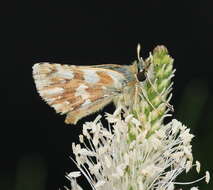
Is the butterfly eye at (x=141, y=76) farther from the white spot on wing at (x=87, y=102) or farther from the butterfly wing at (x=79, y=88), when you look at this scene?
the white spot on wing at (x=87, y=102)

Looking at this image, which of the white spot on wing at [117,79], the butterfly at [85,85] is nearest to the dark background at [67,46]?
the butterfly at [85,85]

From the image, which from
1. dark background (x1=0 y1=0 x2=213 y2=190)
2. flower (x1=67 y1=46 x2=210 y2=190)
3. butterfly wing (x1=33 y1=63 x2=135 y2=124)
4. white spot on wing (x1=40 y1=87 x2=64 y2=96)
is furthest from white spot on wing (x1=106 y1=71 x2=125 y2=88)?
dark background (x1=0 y1=0 x2=213 y2=190)

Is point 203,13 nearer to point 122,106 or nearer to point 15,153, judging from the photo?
point 15,153

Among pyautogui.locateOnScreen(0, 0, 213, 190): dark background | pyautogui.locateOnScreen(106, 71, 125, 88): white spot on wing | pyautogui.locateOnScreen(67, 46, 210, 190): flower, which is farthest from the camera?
pyautogui.locateOnScreen(0, 0, 213, 190): dark background

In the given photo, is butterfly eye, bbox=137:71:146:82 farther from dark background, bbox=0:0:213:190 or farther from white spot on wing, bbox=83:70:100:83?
dark background, bbox=0:0:213:190

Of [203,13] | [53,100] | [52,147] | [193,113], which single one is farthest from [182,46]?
[53,100]

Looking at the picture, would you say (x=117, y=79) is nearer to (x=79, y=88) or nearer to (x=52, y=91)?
(x=79, y=88)
